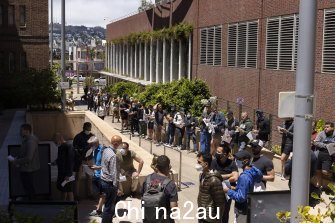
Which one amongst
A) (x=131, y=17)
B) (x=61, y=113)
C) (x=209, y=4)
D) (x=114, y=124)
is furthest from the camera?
(x=131, y=17)

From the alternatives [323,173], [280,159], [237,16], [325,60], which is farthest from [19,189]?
[237,16]

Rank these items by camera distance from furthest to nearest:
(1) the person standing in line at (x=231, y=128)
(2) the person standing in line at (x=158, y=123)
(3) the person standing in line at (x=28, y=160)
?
(2) the person standing in line at (x=158, y=123) → (1) the person standing in line at (x=231, y=128) → (3) the person standing in line at (x=28, y=160)

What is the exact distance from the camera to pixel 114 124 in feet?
112

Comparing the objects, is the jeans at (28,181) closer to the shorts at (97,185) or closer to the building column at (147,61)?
the shorts at (97,185)

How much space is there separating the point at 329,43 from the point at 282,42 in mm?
3739

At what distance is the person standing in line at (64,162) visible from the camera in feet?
35.0

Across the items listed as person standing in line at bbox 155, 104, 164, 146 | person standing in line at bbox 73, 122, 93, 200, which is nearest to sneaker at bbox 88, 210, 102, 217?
person standing in line at bbox 73, 122, 93, 200

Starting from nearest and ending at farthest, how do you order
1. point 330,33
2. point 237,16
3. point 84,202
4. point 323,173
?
point 84,202, point 323,173, point 330,33, point 237,16

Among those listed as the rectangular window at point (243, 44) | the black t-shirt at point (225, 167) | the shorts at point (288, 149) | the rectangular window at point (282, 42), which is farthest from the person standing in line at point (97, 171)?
the rectangular window at point (243, 44)

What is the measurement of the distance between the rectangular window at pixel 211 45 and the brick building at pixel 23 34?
16913 mm

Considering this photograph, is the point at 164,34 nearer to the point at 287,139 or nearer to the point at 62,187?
the point at 287,139

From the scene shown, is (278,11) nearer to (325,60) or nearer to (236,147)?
(325,60)

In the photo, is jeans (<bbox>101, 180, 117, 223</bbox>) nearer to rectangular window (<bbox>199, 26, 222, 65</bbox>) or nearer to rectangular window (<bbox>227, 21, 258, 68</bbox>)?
rectangular window (<bbox>227, 21, 258, 68</bbox>)

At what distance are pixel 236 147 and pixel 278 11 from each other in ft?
21.8
